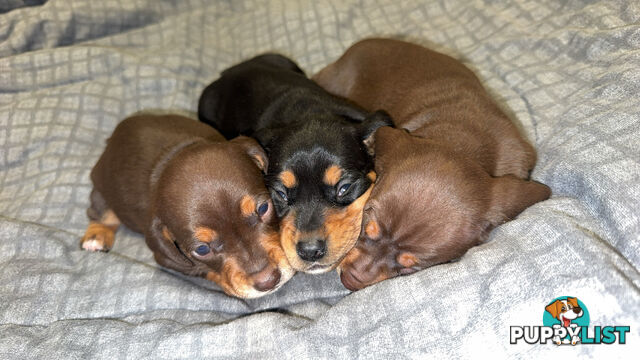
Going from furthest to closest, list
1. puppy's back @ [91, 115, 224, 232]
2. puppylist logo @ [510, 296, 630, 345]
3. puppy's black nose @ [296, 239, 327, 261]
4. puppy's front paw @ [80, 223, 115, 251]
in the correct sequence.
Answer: puppy's front paw @ [80, 223, 115, 251] < puppy's back @ [91, 115, 224, 232] < puppy's black nose @ [296, 239, 327, 261] < puppylist logo @ [510, 296, 630, 345]

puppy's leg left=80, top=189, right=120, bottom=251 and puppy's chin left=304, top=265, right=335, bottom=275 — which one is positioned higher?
puppy's chin left=304, top=265, right=335, bottom=275

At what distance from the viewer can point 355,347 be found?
2.28 meters

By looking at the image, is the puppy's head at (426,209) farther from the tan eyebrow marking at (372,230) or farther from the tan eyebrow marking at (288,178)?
the tan eyebrow marking at (288,178)

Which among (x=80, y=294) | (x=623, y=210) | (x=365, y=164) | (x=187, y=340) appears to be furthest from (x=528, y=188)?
(x=80, y=294)

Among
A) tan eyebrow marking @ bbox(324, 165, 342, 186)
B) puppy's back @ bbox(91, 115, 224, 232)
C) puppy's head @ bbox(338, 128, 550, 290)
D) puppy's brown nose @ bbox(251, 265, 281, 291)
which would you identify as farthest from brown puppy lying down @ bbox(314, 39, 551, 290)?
puppy's back @ bbox(91, 115, 224, 232)

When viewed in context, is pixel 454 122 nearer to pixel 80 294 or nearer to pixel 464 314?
pixel 464 314

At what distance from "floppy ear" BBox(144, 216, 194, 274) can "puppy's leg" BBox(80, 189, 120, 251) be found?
731 millimetres

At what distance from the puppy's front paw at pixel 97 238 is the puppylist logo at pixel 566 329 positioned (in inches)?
111

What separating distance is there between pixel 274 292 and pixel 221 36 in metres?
3.64

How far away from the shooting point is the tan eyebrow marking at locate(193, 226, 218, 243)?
2.85 metres

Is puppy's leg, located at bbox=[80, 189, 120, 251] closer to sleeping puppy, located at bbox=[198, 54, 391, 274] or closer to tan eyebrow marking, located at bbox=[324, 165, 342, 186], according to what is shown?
sleeping puppy, located at bbox=[198, 54, 391, 274]

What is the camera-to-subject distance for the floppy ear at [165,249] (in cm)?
309

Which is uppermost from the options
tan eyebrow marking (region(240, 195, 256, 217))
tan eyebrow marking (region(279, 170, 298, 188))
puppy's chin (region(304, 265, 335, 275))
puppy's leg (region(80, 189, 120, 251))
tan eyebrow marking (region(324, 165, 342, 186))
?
tan eyebrow marking (region(324, 165, 342, 186))

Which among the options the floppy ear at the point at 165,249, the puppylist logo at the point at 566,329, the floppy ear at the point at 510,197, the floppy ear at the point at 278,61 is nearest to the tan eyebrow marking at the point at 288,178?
the floppy ear at the point at 165,249
